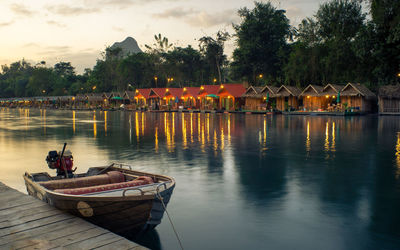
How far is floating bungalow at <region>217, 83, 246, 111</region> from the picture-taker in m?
64.6

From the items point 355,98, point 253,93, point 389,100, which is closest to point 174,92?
point 253,93

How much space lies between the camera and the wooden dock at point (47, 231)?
16.4 ft

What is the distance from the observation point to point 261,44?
74.2m

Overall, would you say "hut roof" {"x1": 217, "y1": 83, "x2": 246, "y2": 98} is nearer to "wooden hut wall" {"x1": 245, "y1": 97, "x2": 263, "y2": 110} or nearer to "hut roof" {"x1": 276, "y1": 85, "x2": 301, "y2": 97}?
"wooden hut wall" {"x1": 245, "y1": 97, "x2": 263, "y2": 110}

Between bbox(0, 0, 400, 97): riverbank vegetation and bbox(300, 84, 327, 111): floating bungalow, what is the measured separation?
22.4 ft

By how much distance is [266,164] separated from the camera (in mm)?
13836

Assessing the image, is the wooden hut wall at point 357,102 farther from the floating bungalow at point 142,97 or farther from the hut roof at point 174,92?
the floating bungalow at point 142,97

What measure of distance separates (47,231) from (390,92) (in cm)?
5173

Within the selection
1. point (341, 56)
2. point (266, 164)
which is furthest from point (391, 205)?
point (341, 56)

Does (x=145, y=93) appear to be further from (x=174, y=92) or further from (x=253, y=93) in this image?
(x=253, y=93)

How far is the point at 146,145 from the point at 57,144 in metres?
5.38

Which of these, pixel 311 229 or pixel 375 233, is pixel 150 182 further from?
pixel 375 233

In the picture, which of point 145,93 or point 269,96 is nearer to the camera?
point 269,96

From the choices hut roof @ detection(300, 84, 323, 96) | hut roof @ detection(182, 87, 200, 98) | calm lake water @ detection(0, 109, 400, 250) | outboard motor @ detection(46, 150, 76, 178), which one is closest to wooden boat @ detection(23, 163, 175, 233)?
calm lake water @ detection(0, 109, 400, 250)
